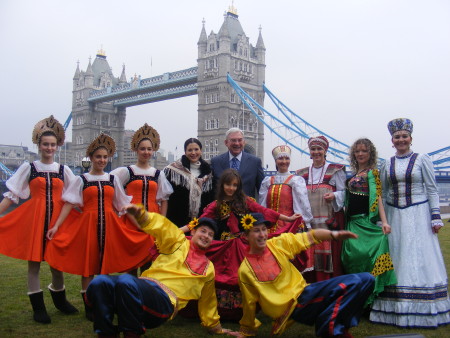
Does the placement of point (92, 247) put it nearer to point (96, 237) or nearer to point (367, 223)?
point (96, 237)

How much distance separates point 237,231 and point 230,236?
0.28 ft

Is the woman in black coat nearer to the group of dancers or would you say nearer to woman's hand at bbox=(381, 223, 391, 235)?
the group of dancers

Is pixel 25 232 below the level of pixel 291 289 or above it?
above

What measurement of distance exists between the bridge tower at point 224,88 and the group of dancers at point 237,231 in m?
41.4

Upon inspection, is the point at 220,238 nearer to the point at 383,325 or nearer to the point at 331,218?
the point at 331,218

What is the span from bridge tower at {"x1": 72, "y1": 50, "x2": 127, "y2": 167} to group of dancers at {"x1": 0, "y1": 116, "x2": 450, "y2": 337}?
5902 centimetres

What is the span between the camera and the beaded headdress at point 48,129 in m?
4.31

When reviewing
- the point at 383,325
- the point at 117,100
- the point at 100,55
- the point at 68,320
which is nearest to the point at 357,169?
the point at 383,325

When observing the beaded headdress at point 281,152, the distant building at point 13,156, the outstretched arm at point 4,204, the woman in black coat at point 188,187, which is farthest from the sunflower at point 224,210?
the distant building at point 13,156

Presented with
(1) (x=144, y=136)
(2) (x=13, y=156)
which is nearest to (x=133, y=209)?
(1) (x=144, y=136)

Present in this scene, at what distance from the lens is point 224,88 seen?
46.8 meters

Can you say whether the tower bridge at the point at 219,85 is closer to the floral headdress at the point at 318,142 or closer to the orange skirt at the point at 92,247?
the floral headdress at the point at 318,142

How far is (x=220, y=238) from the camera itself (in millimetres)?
4301

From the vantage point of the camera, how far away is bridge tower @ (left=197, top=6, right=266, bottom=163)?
154 feet
